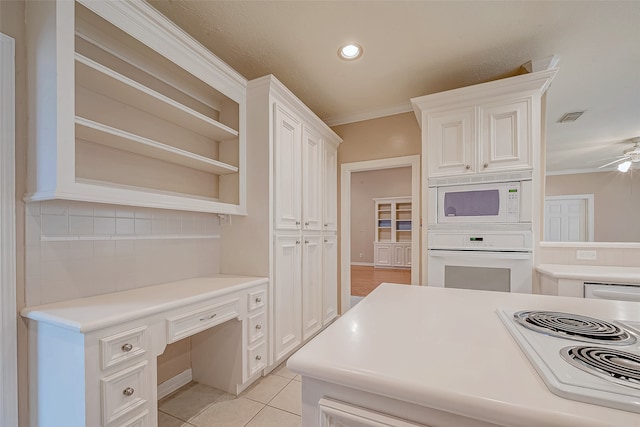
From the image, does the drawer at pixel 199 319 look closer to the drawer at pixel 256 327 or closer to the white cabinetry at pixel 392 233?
the drawer at pixel 256 327

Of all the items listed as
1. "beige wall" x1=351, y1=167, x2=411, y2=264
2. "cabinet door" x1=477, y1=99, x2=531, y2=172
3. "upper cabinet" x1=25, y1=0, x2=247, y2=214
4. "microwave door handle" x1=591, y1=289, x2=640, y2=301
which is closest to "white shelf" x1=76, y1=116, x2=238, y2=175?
"upper cabinet" x1=25, y1=0, x2=247, y2=214

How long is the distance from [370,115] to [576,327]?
10.1ft

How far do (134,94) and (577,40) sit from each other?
3140 millimetres

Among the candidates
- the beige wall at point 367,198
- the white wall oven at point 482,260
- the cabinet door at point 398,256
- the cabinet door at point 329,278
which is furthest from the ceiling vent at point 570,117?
the cabinet door at point 398,256

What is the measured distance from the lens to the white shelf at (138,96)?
1390mm

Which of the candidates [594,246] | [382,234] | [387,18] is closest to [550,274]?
[594,246]

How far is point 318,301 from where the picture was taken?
2996 millimetres

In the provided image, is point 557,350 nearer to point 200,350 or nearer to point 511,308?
point 511,308

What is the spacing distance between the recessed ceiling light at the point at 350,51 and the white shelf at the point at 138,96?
3.58 ft

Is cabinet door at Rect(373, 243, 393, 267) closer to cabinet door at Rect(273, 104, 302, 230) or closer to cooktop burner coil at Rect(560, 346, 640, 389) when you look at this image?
cabinet door at Rect(273, 104, 302, 230)

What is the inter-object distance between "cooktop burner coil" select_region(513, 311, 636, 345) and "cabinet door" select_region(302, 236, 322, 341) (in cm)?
197

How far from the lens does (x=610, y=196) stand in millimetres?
3383

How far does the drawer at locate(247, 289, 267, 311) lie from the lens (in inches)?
78.5

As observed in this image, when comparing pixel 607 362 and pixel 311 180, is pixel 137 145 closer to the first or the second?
pixel 311 180
